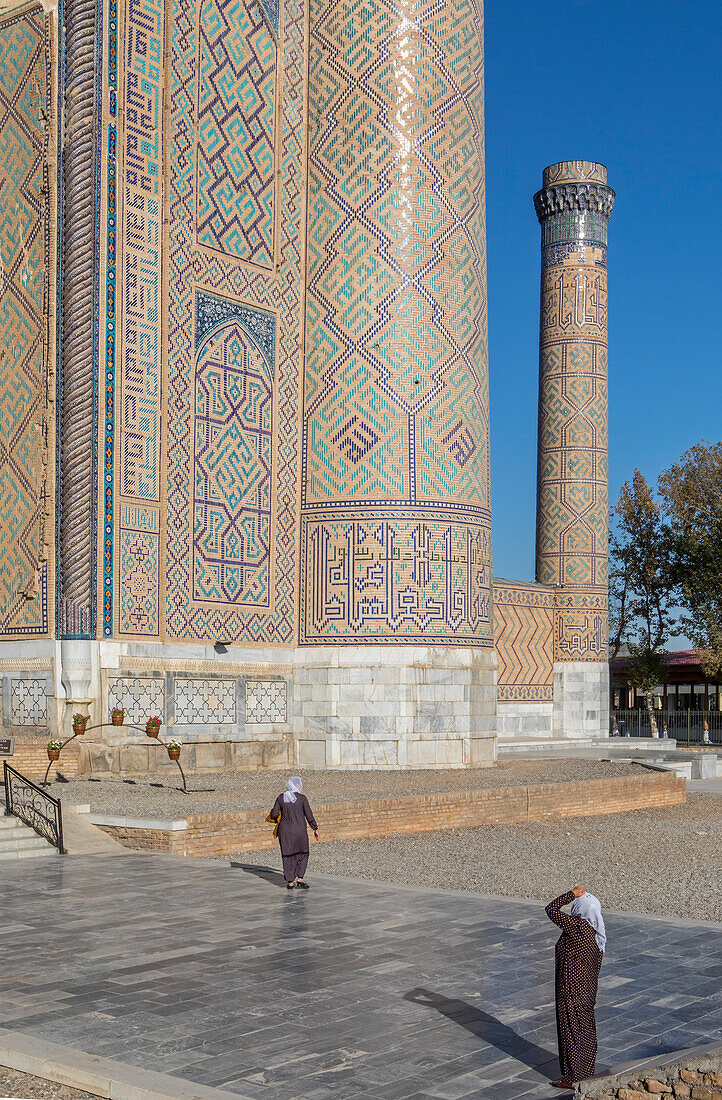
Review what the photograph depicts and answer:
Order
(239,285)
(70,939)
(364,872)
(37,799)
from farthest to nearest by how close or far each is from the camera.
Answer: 1. (239,285)
2. (37,799)
3. (364,872)
4. (70,939)

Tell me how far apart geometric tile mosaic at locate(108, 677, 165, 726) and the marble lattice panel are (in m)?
0.92

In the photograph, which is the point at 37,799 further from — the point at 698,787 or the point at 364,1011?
the point at 698,787

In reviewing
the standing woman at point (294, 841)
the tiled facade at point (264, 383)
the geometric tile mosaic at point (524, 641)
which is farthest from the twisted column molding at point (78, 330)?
the geometric tile mosaic at point (524, 641)

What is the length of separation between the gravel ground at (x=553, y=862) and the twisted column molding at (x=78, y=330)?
4.33 meters

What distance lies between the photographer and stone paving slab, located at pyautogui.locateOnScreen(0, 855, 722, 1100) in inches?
158

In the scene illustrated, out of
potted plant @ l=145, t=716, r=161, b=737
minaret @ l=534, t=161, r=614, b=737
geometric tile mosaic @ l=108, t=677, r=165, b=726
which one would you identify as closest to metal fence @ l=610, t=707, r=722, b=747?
minaret @ l=534, t=161, r=614, b=737

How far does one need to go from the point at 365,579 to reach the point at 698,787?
6316 millimetres

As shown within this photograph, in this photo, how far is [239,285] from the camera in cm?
1466

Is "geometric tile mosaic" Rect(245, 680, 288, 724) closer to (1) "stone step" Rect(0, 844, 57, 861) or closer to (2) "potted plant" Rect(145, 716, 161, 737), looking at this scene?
(2) "potted plant" Rect(145, 716, 161, 737)

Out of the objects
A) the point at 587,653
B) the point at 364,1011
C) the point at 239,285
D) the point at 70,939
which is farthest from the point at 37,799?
the point at 587,653

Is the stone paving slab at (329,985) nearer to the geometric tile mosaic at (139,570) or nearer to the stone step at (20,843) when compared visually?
the stone step at (20,843)

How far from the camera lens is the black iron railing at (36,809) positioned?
27.9 feet

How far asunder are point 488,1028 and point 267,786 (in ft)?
25.5

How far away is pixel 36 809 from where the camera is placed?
28.8 feet
